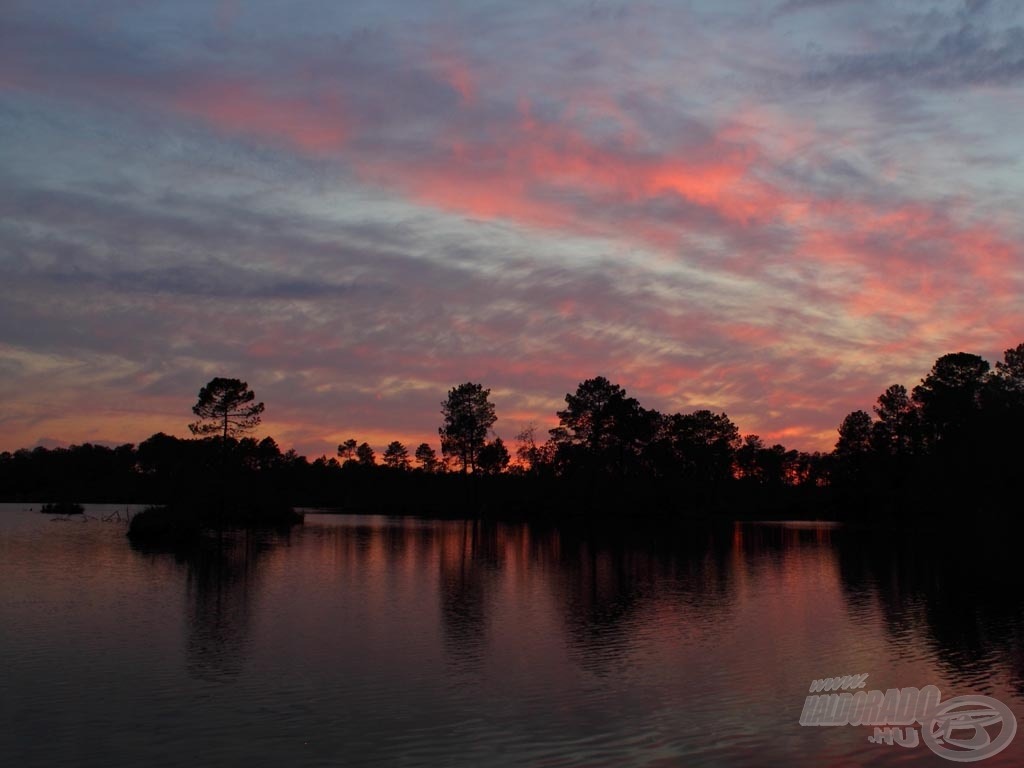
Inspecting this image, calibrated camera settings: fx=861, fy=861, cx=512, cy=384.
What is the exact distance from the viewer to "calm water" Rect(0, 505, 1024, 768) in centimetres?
1617

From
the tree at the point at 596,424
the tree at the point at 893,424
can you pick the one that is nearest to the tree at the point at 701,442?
the tree at the point at 596,424

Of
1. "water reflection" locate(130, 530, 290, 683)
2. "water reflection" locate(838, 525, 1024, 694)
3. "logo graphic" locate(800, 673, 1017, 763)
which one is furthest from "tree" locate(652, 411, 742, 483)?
"logo graphic" locate(800, 673, 1017, 763)

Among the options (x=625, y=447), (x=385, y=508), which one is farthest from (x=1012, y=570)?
(x=385, y=508)

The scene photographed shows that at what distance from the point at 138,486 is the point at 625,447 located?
377 feet

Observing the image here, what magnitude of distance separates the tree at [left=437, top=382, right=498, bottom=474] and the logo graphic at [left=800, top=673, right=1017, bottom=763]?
118300 mm

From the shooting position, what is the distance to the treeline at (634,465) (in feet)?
311

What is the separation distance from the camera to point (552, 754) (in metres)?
15.6

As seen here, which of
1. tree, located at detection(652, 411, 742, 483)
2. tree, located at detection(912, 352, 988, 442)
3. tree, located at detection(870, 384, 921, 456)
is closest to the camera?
tree, located at detection(912, 352, 988, 442)

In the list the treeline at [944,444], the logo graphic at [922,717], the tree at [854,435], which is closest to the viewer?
the logo graphic at [922,717]

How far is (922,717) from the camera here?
18609mm

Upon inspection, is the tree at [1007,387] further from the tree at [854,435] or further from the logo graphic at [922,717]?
the logo graphic at [922,717]

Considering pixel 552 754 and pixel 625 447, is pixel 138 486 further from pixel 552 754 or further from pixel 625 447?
pixel 552 754

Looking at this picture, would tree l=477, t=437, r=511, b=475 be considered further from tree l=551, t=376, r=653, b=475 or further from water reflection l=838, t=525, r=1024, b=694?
water reflection l=838, t=525, r=1024, b=694

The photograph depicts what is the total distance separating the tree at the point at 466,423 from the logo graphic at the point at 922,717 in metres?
118
